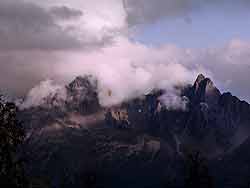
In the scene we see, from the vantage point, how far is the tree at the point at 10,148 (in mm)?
60406

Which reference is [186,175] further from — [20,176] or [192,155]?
[20,176]

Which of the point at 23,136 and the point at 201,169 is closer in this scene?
the point at 23,136

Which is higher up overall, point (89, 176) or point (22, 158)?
point (22, 158)

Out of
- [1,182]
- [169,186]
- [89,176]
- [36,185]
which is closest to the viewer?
[1,182]

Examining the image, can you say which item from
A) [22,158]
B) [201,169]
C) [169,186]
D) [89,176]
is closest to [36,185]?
[22,158]

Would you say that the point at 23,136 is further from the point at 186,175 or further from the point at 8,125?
the point at 186,175

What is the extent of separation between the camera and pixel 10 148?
62.1 m

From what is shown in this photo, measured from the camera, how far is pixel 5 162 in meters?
60.9

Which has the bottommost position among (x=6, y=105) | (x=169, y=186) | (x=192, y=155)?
(x=169, y=186)

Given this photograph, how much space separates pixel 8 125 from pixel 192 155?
70.3m

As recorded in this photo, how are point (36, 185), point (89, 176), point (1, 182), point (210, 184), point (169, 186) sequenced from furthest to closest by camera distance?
point (89, 176) → point (169, 186) → point (210, 184) → point (36, 185) → point (1, 182)

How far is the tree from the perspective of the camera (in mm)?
60406

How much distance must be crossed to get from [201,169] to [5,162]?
71.7 meters

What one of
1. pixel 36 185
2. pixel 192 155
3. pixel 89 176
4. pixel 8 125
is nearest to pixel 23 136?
pixel 8 125
